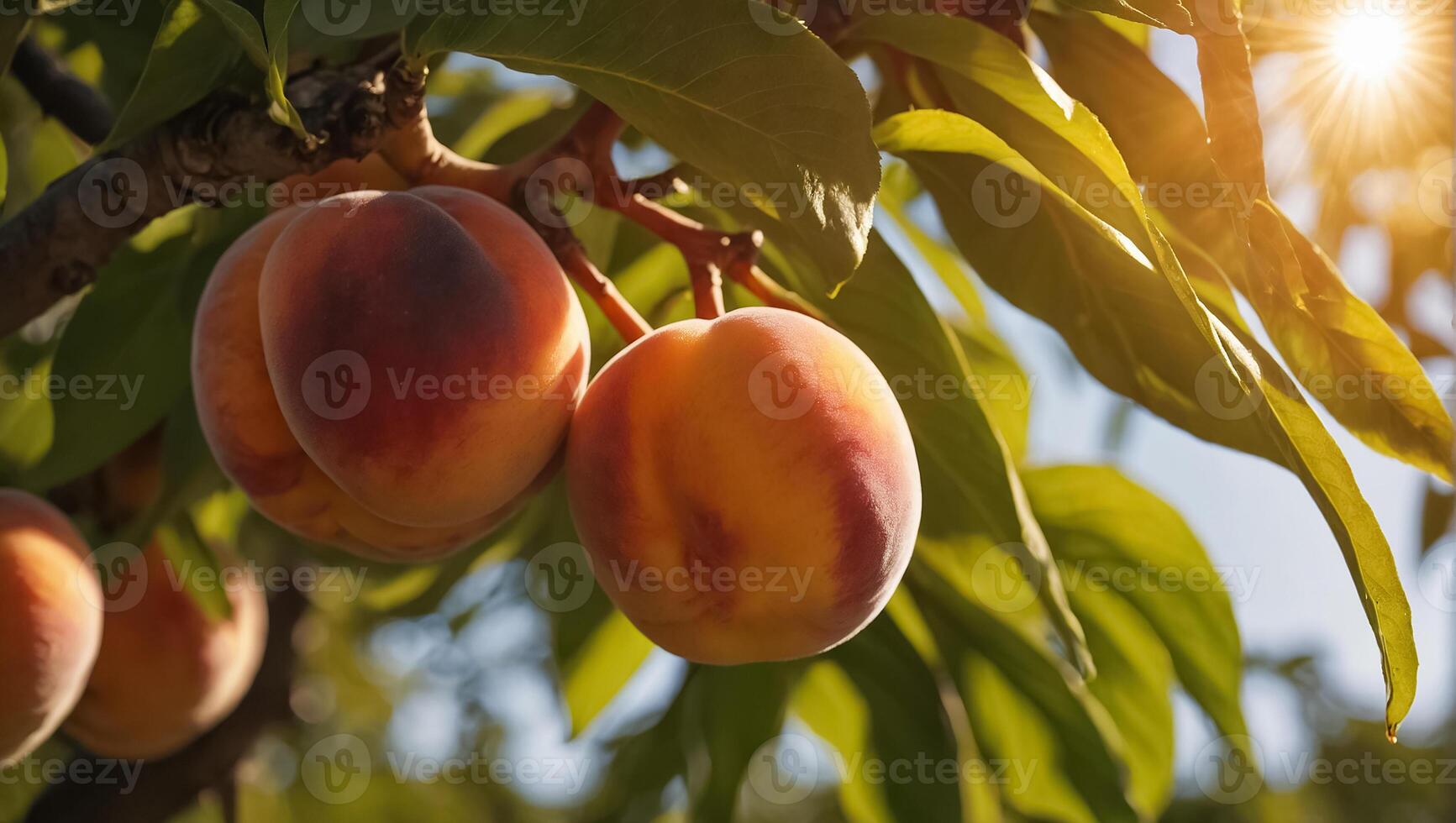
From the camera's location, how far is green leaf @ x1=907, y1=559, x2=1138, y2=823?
111 cm

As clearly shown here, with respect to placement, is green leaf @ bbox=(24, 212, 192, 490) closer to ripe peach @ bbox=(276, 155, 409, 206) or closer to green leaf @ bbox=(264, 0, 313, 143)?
ripe peach @ bbox=(276, 155, 409, 206)

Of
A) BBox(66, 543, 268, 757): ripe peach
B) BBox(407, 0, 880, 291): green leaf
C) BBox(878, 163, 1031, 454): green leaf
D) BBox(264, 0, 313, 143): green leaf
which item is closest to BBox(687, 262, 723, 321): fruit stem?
BBox(407, 0, 880, 291): green leaf

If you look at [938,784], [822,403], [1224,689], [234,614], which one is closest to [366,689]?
[234,614]

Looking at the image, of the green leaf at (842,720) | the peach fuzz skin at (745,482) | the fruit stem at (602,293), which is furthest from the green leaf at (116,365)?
the green leaf at (842,720)

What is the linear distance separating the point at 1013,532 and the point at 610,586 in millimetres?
325

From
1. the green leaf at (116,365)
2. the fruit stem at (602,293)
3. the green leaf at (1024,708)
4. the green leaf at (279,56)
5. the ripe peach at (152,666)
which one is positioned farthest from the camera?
the ripe peach at (152,666)

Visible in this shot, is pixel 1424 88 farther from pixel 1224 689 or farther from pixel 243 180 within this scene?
pixel 243 180

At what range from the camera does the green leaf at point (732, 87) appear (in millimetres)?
637

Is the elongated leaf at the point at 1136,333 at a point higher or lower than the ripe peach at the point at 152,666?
higher

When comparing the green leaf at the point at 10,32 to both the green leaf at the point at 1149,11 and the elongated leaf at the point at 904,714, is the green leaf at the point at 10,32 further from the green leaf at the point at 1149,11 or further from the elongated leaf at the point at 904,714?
the elongated leaf at the point at 904,714

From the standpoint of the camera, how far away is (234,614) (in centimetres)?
133

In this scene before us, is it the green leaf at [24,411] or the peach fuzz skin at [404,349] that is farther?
the green leaf at [24,411]

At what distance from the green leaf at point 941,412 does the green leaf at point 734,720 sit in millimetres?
401

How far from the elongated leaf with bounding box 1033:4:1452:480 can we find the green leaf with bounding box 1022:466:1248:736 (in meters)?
0.32
